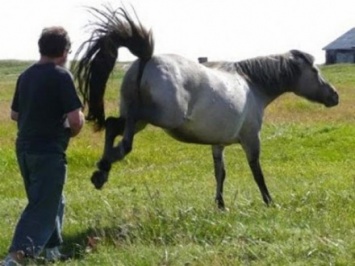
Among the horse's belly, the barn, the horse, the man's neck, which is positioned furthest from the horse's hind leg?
the barn

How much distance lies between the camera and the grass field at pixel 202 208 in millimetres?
7805

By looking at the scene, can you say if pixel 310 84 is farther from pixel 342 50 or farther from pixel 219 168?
pixel 342 50

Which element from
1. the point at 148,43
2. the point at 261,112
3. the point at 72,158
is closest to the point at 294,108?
the point at 72,158

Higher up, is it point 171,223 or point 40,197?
point 40,197

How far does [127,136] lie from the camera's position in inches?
397

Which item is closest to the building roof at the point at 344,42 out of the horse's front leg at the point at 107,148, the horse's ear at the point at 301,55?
the horse's ear at the point at 301,55

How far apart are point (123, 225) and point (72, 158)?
10.2 meters

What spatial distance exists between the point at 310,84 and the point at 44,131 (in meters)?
5.45

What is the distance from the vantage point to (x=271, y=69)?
1220 cm

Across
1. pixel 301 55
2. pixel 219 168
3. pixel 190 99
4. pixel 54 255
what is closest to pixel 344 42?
pixel 301 55

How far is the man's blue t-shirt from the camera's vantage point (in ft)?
26.7

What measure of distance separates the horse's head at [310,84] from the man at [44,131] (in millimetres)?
4914

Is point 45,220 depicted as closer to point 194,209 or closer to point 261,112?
point 194,209

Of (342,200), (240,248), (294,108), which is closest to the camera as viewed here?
(240,248)
